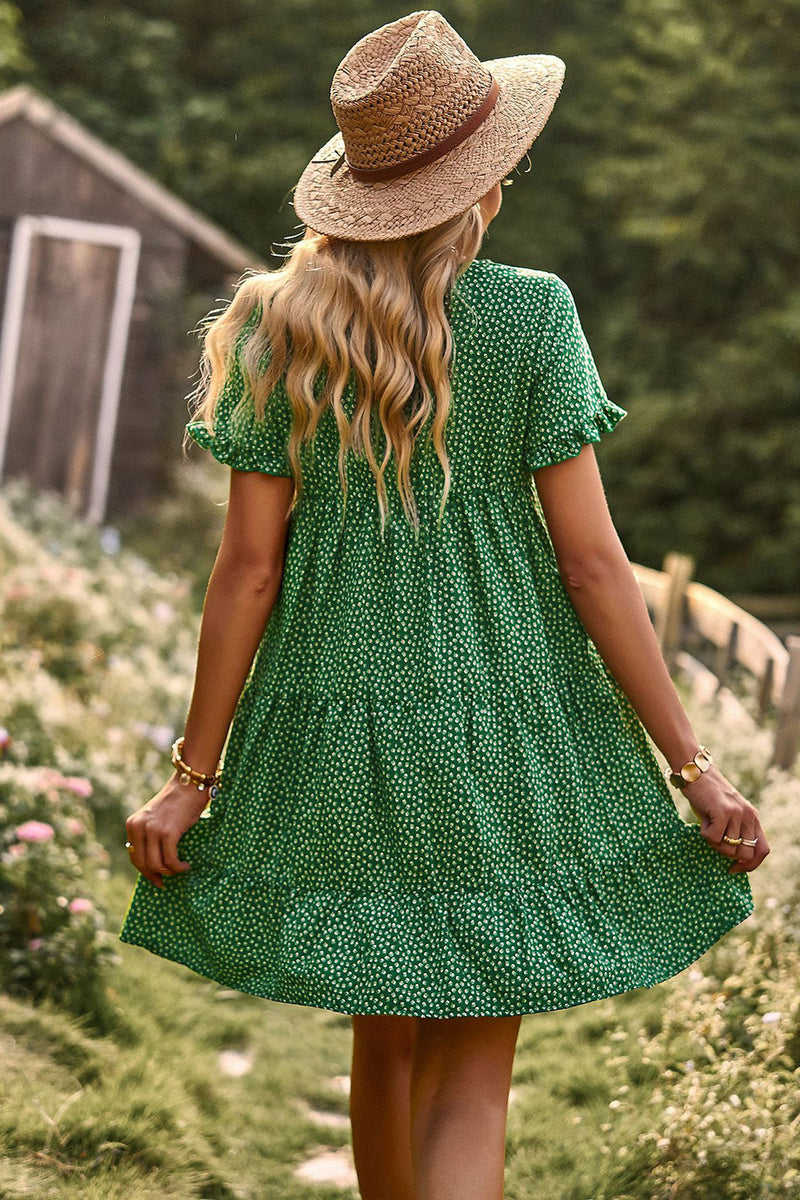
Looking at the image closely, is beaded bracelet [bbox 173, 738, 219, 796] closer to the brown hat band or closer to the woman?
the woman

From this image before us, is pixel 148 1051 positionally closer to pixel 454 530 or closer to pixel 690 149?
pixel 454 530

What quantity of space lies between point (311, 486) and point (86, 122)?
13951 millimetres

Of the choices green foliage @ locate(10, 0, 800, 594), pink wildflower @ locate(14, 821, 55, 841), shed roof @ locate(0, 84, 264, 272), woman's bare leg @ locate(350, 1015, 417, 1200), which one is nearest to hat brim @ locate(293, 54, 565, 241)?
woman's bare leg @ locate(350, 1015, 417, 1200)

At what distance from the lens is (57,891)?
3443mm

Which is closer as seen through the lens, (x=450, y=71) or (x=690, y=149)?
(x=450, y=71)

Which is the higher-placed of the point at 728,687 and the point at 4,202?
the point at 4,202

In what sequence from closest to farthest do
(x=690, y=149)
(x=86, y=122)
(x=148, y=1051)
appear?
1. (x=148, y=1051)
2. (x=690, y=149)
3. (x=86, y=122)

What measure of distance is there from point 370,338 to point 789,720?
291 centimetres

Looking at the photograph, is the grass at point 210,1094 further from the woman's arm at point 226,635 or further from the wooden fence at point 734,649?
the wooden fence at point 734,649

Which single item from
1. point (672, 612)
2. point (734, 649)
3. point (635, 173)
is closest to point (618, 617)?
point (734, 649)

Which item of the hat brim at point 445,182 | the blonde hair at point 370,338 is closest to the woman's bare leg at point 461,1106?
the blonde hair at point 370,338

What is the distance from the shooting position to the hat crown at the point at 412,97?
78.4 inches

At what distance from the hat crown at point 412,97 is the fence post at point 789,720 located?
2.86m

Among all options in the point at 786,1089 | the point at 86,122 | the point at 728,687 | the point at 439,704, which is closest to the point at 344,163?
the point at 439,704
